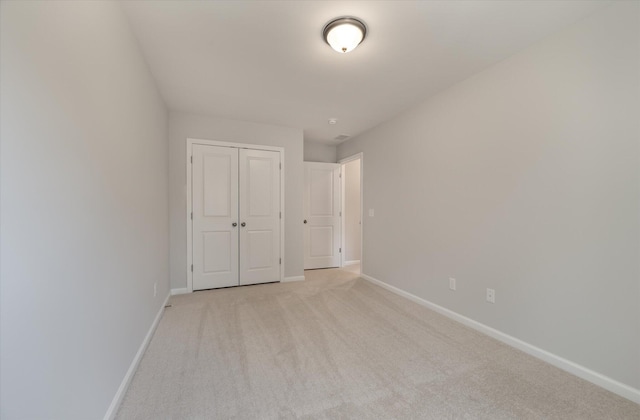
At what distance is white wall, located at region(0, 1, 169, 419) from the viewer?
77 cm

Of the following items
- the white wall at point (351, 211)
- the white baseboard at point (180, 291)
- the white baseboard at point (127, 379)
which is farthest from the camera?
the white wall at point (351, 211)

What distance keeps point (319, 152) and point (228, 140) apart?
1878mm

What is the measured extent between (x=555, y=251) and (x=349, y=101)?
2.47 metres

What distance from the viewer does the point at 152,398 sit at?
1525mm

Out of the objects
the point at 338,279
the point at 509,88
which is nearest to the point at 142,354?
the point at 338,279

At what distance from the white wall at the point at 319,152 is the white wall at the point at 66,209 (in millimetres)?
3261

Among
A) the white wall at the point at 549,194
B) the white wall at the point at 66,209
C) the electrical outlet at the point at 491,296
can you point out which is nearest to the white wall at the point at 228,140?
the white wall at the point at 66,209

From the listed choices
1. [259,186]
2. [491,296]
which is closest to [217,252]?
[259,186]

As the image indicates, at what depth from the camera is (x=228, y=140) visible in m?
3.69

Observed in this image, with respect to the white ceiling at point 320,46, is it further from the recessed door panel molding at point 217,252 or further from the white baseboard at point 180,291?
the white baseboard at point 180,291

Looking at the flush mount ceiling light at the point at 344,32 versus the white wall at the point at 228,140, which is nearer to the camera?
the flush mount ceiling light at the point at 344,32

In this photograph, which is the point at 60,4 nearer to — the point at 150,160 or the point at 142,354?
the point at 150,160

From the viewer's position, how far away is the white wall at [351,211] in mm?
5332

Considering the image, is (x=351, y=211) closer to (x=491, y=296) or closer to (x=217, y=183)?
(x=217, y=183)
